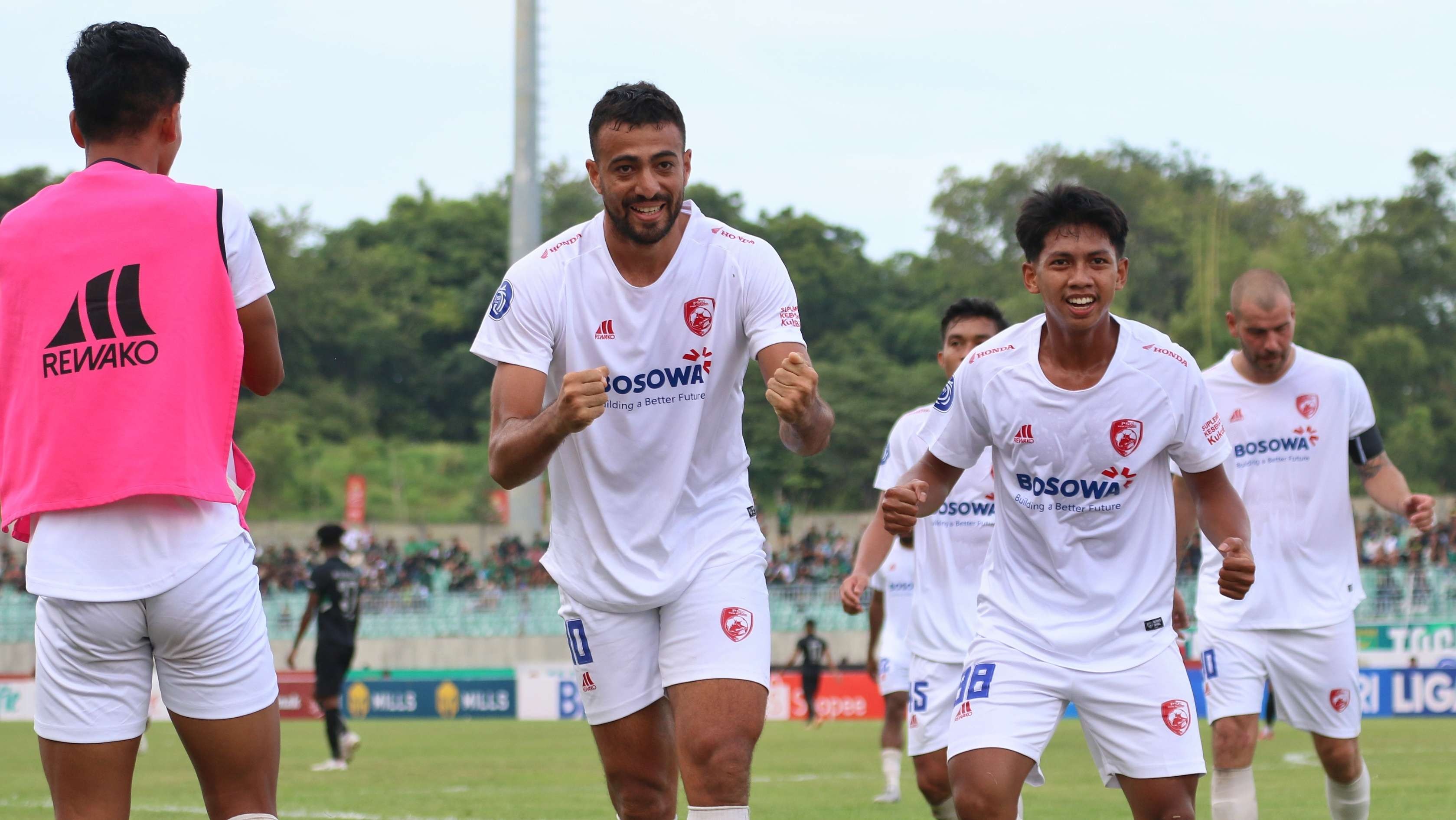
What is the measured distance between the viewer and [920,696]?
9.30 metres

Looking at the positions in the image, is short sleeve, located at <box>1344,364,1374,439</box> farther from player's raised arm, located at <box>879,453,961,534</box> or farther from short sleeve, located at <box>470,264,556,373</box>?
short sleeve, located at <box>470,264,556,373</box>

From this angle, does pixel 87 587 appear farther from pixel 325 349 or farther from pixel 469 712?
pixel 325 349

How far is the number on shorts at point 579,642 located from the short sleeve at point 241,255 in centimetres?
177

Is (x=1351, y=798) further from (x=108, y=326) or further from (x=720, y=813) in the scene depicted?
(x=108, y=326)

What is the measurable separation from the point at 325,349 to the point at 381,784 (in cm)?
6820

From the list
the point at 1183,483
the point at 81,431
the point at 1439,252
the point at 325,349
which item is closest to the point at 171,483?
the point at 81,431

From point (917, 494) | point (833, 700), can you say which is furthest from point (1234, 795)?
point (833, 700)

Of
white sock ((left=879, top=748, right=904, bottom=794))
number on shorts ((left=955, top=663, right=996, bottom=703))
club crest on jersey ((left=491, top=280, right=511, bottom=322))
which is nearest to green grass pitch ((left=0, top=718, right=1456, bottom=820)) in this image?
white sock ((left=879, top=748, right=904, bottom=794))

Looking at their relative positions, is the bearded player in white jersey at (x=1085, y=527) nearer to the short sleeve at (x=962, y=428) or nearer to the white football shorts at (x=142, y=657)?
the short sleeve at (x=962, y=428)

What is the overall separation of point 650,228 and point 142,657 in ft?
6.75

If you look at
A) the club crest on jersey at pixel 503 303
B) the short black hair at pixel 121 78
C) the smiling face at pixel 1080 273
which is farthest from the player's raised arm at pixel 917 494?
the short black hair at pixel 121 78

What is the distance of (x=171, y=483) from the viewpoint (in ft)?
14.4

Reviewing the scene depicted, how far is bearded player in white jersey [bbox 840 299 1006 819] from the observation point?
908 cm

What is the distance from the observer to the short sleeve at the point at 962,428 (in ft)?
20.1
